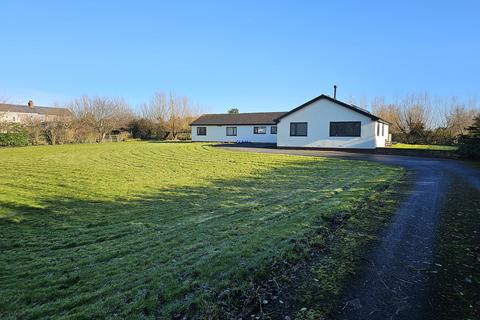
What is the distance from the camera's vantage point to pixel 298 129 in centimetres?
3169

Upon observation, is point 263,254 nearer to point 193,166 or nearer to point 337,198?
point 337,198

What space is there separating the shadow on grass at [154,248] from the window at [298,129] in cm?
2183

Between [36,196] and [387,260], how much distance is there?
31.5 feet

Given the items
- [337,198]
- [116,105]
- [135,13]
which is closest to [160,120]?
[116,105]

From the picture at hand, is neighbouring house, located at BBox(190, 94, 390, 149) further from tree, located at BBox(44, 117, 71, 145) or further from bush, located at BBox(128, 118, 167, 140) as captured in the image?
bush, located at BBox(128, 118, 167, 140)

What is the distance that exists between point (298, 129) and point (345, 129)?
4.51 meters

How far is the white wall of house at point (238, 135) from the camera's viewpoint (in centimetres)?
4151

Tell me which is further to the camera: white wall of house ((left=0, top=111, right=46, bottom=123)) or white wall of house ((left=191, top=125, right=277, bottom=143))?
white wall of house ((left=191, top=125, right=277, bottom=143))

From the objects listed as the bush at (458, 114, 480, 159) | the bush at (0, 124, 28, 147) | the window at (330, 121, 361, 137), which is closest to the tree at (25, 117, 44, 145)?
the bush at (0, 124, 28, 147)

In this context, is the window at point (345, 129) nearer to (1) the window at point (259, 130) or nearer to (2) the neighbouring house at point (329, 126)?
(2) the neighbouring house at point (329, 126)

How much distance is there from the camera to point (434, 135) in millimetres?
41281

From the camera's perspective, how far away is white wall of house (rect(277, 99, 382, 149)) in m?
28.4

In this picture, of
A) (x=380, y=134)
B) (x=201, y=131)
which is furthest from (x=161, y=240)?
(x=201, y=131)

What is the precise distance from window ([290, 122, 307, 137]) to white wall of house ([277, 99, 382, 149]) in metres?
0.29
